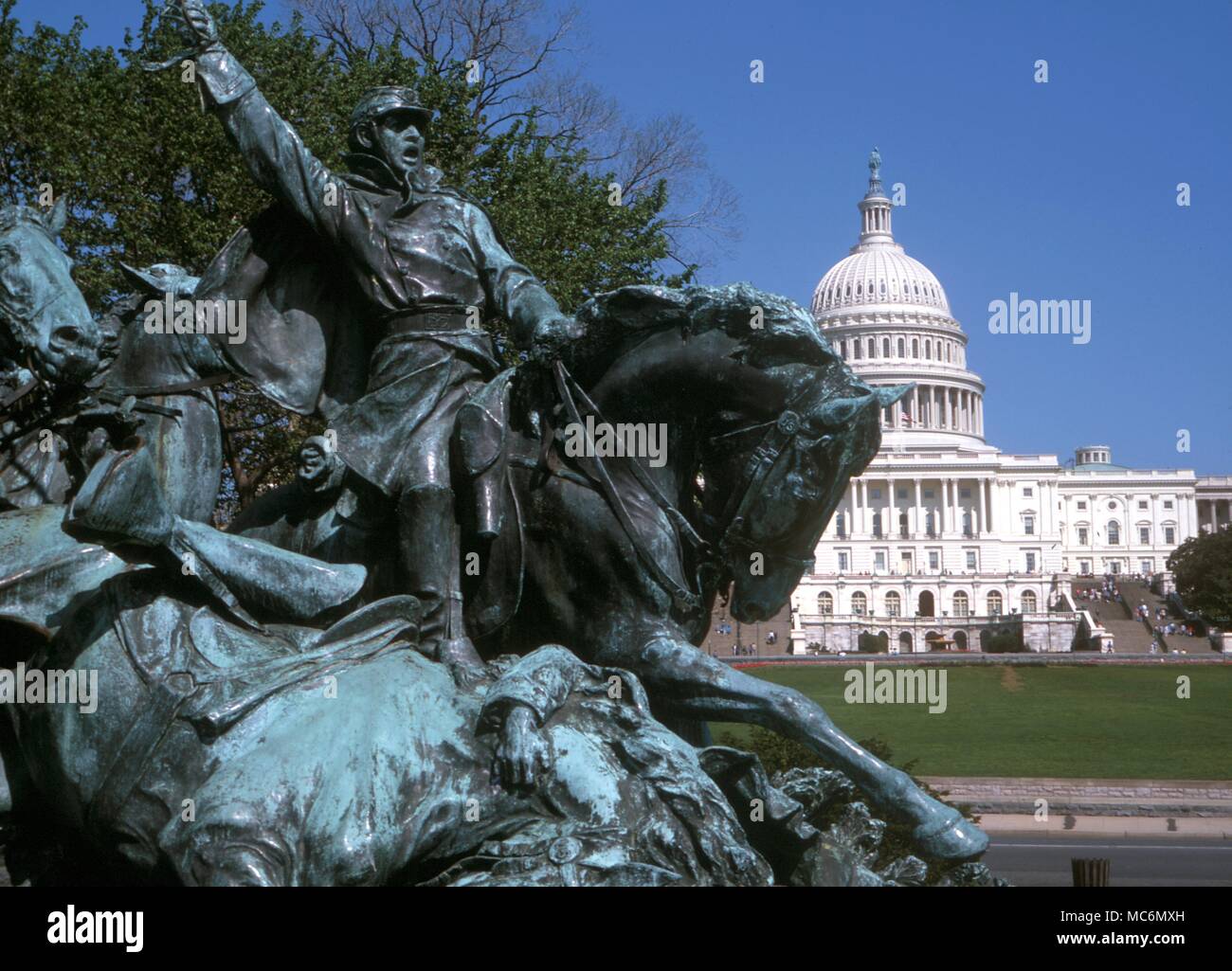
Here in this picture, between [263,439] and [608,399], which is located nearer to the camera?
[608,399]

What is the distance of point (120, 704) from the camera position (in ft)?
17.2

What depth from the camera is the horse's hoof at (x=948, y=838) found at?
17.9 ft

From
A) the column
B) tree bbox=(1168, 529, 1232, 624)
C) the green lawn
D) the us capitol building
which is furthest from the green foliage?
the column

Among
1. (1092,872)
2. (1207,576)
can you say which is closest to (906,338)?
(1207,576)

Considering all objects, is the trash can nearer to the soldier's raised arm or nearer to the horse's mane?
the horse's mane

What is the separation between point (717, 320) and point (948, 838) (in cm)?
204

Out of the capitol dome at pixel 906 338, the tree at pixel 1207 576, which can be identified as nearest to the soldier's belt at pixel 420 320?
the tree at pixel 1207 576

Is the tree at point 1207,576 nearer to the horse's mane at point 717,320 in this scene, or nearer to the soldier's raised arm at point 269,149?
the horse's mane at point 717,320

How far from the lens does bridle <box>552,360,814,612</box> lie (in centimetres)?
581

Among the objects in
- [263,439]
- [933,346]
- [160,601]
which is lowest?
[160,601]

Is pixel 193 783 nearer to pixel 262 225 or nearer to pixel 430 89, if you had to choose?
pixel 262 225
